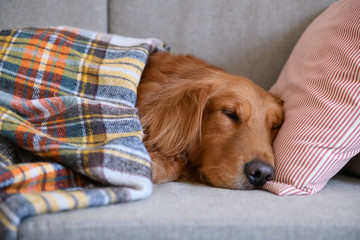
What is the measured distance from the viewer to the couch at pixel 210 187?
0.87 meters

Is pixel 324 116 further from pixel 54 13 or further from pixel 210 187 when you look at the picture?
pixel 54 13

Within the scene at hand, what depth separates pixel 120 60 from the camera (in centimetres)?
152

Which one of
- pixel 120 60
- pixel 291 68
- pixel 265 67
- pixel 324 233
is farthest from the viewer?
pixel 265 67

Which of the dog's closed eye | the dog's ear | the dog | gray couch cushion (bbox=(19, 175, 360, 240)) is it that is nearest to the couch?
gray couch cushion (bbox=(19, 175, 360, 240))

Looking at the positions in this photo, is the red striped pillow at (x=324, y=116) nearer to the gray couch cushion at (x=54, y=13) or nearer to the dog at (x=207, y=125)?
the dog at (x=207, y=125)

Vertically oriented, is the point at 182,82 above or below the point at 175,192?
above

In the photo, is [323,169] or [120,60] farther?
[120,60]

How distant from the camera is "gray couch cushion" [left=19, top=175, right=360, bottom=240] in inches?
33.5

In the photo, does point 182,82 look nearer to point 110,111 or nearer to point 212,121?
point 212,121

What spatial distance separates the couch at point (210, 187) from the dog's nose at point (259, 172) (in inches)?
2.3

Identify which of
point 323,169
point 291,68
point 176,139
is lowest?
point 176,139

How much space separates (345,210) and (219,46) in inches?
52.8

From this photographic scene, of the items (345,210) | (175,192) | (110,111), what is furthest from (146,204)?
(345,210)

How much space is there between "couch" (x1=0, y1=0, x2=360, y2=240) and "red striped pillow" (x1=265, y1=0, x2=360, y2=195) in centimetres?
8
